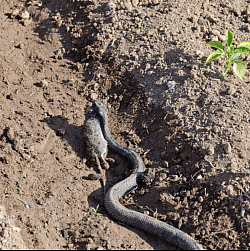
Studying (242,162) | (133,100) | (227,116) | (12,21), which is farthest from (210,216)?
(12,21)

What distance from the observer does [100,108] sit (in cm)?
618

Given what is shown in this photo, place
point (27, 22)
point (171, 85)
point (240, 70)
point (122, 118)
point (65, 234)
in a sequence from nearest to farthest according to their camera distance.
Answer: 1. point (65, 234)
2. point (240, 70)
3. point (171, 85)
4. point (122, 118)
5. point (27, 22)

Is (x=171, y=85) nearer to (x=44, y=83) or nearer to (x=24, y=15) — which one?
(x=44, y=83)

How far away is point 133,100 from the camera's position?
6.41 m

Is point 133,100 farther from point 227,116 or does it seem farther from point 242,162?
point 242,162

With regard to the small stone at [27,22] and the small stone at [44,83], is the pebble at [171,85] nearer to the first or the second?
the small stone at [44,83]

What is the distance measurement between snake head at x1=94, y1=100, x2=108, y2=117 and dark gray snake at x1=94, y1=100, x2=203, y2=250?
882 millimetres

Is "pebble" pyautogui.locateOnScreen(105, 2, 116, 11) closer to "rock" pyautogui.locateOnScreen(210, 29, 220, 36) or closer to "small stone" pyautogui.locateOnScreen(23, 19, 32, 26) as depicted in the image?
"small stone" pyautogui.locateOnScreen(23, 19, 32, 26)

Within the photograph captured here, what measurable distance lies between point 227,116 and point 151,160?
172 centimetres

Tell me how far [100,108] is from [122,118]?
1.83 feet

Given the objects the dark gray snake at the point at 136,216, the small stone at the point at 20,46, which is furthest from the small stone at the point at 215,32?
the small stone at the point at 20,46

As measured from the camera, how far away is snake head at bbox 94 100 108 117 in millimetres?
6152

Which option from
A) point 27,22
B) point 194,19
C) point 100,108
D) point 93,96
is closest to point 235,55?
point 194,19

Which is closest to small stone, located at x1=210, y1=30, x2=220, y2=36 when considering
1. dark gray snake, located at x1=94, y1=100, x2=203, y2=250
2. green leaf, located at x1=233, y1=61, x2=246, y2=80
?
green leaf, located at x1=233, y1=61, x2=246, y2=80
